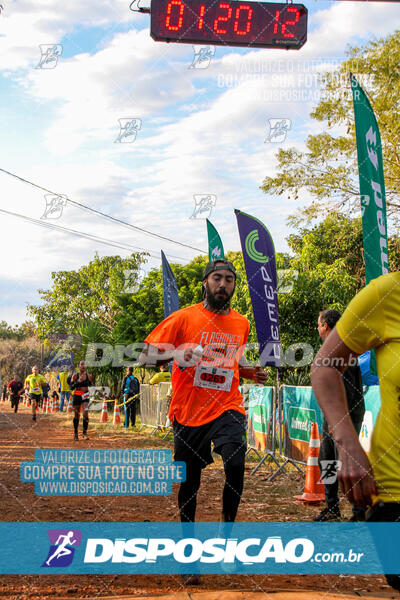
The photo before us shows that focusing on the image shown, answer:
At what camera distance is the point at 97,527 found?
5465 mm

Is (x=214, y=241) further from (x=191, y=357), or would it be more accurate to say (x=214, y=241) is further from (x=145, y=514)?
(x=191, y=357)

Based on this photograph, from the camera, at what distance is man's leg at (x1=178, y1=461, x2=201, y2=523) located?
4230mm

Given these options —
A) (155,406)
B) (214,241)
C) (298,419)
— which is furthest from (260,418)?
(155,406)

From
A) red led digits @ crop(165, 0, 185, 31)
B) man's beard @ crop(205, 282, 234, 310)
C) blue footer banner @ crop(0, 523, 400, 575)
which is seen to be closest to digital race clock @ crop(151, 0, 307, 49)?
red led digits @ crop(165, 0, 185, 31)

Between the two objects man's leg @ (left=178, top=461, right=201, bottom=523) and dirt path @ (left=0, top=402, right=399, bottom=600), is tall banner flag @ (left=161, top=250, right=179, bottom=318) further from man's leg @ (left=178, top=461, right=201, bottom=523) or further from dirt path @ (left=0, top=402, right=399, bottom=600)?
man's leg @ (left=178, top=461, right=201, bottom=523)

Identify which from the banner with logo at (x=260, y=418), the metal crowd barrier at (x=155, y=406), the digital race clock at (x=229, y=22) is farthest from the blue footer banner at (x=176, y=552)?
the metal crowd barrier at (x=155, y=406)

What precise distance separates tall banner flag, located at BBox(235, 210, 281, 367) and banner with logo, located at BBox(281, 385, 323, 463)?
A: 36.1 inches

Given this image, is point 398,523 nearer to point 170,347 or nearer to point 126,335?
point 170,347

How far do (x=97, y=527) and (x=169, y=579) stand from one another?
1.61 metres

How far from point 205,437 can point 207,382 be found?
15.6 inches

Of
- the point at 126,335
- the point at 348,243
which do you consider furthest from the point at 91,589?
the point at 126,335

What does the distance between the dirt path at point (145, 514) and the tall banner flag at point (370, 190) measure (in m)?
3.10

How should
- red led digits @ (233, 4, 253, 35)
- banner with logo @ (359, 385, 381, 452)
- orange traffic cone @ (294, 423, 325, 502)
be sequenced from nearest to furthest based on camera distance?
banner with logo @ (359, 385, 381, 452) → orange traffic cone @ (294, 423, 325, 502) → red led digits @ (233, 4, 253, 35)

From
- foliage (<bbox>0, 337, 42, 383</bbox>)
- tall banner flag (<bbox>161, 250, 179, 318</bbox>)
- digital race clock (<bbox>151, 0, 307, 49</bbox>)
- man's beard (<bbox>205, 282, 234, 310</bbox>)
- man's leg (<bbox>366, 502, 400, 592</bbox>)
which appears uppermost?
digital race clock (<bbox>151, 0, 307, 49</bbox>)
